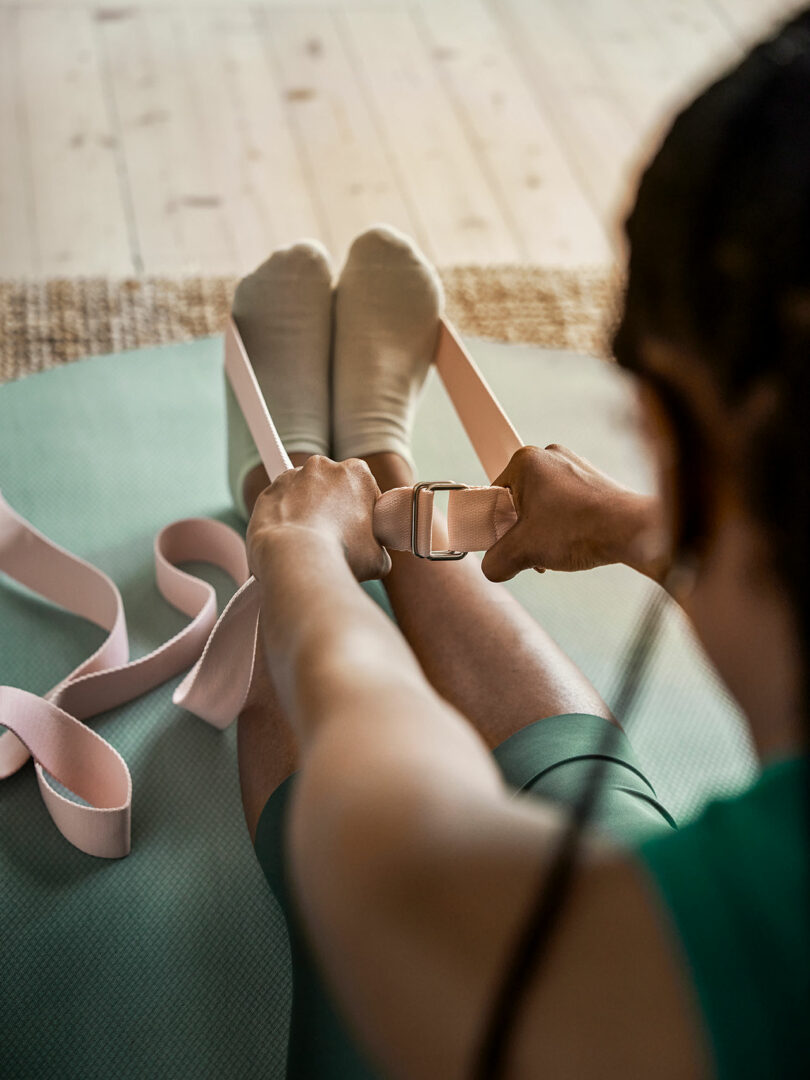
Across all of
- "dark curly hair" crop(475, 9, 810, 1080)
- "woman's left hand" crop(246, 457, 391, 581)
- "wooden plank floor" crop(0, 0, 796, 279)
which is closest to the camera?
"dark curly hair" crop(475, 9, 810, 1080)

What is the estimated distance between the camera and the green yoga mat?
2.11 ft

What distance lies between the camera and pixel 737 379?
1.13 ft

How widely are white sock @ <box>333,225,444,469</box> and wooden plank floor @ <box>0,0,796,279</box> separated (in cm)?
59

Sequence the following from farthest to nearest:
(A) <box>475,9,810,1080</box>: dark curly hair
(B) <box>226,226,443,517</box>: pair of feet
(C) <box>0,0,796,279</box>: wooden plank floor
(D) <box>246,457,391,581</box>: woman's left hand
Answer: (C) <box>0,0,796,279</box>: wooden plank floor → (B) <box>226,226,443,517</box>: pair of feet → (D) <box>246,457,391,581</box>: woman's left hand → (A) <box>475,9,810,1080</box>: dark curly hair

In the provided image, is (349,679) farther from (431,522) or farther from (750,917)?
(431,522)

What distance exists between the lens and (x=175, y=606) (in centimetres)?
93

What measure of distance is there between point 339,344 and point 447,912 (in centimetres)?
73

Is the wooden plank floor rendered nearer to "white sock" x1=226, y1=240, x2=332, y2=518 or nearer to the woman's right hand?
"white sock" x1=226, y1=240, x2=332, y2=518

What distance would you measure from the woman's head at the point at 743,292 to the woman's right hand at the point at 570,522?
294 millimetres

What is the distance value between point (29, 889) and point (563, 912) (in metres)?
0.48

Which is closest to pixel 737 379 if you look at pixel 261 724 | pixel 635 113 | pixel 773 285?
pixel 773 285

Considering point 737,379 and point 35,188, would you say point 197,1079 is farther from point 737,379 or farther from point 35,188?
point 35,188

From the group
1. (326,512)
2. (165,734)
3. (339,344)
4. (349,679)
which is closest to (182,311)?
(339,344)

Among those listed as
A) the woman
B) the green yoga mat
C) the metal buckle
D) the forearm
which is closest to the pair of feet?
the green yoga mat
